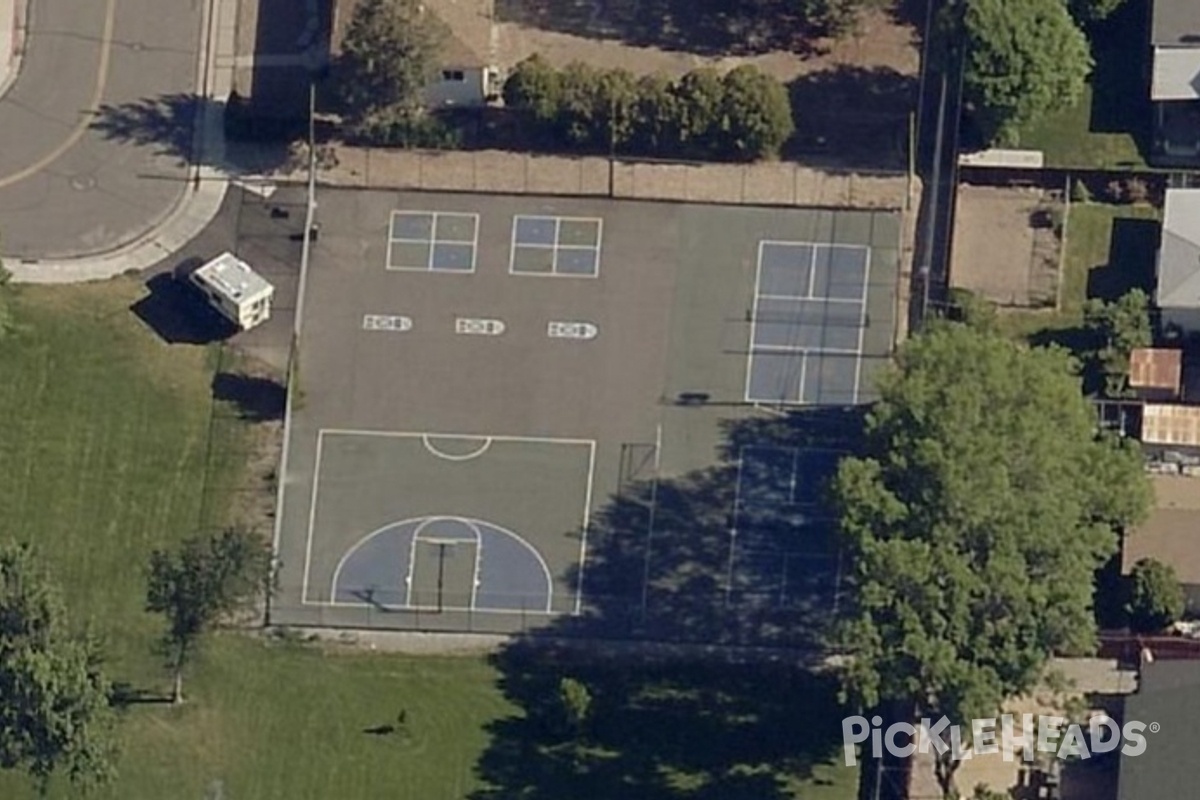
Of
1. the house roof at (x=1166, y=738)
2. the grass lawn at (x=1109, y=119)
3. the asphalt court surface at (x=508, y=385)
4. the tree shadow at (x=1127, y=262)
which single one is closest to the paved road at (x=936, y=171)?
the asphalt court surface at (x=508, y=385)

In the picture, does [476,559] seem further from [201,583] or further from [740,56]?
[740,56]

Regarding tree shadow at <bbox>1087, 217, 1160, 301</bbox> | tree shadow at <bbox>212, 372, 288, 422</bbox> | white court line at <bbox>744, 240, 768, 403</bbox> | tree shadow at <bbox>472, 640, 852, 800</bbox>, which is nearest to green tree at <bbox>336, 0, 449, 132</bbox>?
tree shadow at <bbox>212, 372, 288, 422</bbox>

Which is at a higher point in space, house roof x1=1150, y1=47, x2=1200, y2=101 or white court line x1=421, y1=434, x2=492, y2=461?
house roof x1=1150, y1=47, x2=1200, y2=101

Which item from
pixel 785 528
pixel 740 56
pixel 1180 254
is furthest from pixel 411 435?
pixel 1180 254

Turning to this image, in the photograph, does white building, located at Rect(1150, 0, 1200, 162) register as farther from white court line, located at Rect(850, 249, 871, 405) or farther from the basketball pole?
the basketball pole

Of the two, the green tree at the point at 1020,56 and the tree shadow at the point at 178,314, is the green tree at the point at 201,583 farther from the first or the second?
the green tree at the point at 1020,56

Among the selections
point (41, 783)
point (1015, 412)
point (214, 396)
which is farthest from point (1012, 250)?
point (41, 783)
